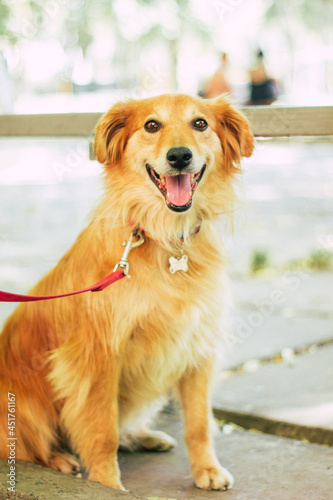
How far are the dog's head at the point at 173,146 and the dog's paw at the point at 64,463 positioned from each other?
50.0 inches

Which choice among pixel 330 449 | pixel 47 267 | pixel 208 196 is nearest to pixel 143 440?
pixel 330 449

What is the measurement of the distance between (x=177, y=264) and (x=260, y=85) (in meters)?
12.1

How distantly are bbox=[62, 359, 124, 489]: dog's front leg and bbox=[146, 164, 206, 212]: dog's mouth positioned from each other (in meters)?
0.78

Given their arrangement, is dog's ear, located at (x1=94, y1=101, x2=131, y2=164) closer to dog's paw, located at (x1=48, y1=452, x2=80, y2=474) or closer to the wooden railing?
the wooden railing

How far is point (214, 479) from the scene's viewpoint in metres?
2.84

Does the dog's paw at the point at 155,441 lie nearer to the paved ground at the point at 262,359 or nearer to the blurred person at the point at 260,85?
the paved ground at the point at 262,359

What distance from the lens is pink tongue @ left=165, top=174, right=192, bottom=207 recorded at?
2.84 meters

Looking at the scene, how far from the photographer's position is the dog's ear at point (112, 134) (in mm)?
3049

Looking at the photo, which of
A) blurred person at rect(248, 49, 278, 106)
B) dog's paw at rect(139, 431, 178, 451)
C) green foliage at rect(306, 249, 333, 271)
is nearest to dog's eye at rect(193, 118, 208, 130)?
dog's paw at rect(139, 431, 178, 451)

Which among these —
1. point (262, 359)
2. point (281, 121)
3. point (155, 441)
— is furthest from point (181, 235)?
point (262, 359)

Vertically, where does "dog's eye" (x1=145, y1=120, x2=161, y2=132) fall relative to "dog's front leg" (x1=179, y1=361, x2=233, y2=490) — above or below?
above

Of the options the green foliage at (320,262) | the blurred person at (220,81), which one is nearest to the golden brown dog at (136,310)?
the green foliage at (320,262)

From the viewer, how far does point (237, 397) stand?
147 inches

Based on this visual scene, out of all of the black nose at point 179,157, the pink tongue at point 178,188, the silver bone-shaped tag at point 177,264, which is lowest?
the silver bone-shaped tag at point 177,264
